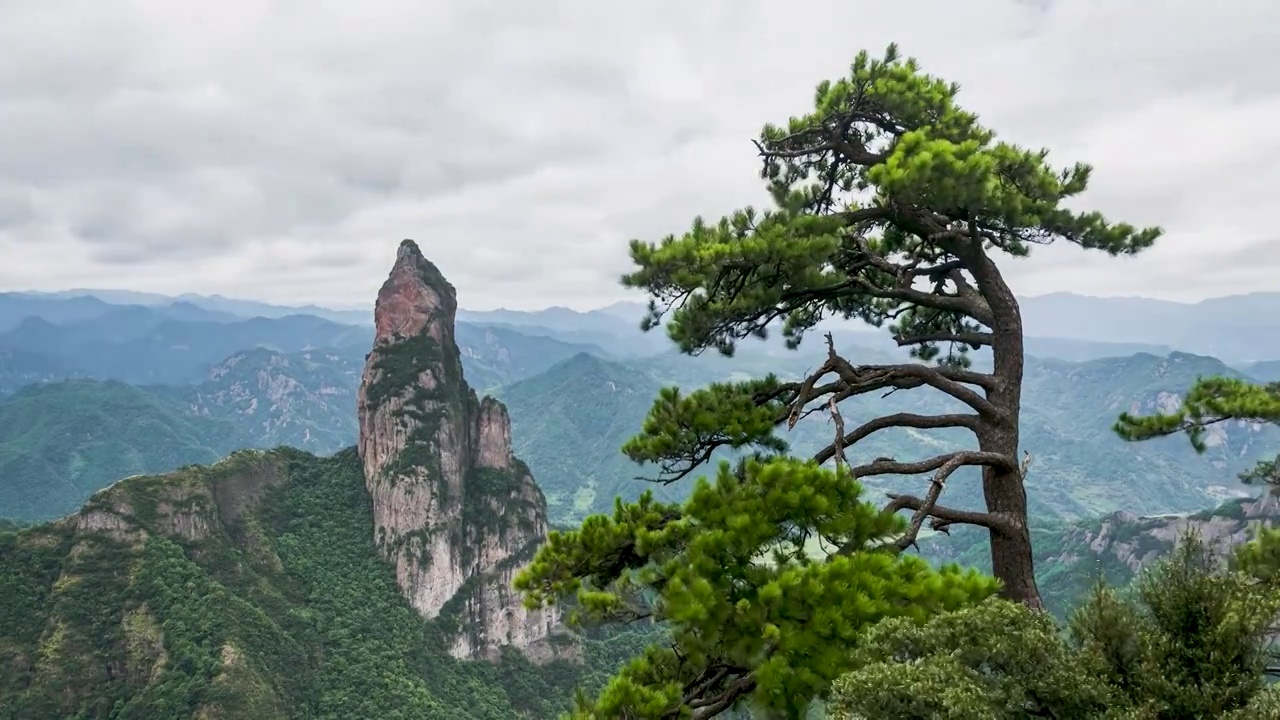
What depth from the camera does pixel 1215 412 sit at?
27.9ft

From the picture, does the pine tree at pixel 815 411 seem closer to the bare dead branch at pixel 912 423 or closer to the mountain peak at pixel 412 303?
the bare dead branch at pixel 912 423

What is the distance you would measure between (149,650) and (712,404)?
7385cm

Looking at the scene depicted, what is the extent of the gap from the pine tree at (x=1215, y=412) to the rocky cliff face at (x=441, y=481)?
8355 centimetres

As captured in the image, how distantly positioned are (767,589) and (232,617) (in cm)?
7719

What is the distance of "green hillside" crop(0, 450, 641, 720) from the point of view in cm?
5662

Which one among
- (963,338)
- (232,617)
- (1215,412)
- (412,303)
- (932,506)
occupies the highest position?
(412,303)

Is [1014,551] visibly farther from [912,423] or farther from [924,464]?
[912,423]

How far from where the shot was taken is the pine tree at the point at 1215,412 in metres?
8.12

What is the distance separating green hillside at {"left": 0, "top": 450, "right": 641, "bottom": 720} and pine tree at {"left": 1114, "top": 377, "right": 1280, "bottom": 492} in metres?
66.3

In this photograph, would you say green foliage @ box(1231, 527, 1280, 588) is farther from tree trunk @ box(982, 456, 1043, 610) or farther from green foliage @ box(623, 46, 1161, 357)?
green foliage @ box(623, 46, 1161, 357)

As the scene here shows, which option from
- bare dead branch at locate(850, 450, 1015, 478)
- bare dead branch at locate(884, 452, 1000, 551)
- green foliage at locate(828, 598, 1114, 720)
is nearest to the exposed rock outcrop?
bare dead branch at locate(850, 450, 1015, 478)

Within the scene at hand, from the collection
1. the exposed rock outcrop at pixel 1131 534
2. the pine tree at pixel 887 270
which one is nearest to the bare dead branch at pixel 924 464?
the pine tree at pixel 887 270

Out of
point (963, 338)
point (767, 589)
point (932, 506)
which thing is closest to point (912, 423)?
point (932, 506)

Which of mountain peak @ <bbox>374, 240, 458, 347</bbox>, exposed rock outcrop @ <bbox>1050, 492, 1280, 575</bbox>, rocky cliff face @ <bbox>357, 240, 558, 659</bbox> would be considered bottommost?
exposed rock outcrop @ <bbox>1050, 492, 1280, 575</bbox>
